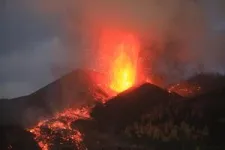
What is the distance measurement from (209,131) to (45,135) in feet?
103

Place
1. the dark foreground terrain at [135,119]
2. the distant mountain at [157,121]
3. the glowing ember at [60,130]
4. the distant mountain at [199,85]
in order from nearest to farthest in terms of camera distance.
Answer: the glowing ember at [60,130], the dark foreground terrain at [135,119], the distant mountain at [157,121], the distant mountain at [199,85]

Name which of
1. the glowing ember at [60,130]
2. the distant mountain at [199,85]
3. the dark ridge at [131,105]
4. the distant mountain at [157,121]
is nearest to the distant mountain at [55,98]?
the glowing ember at [60,130]

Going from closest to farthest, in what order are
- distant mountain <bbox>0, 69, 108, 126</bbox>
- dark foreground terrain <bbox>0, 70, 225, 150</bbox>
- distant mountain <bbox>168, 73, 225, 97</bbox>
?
dark foreground terrain <bbox>0, 70, 225, 150</bbox>, distant mountain <bbox>0, 69, 108, 126</bbox>, distant mountain <bbox>168, 73, 225, 97</bbox>

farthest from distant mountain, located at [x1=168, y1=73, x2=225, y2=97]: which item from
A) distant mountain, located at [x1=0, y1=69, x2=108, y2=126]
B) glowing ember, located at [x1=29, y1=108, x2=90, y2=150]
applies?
glowing ember, located at [x1=29, y1=108, x2=90, y2=150]

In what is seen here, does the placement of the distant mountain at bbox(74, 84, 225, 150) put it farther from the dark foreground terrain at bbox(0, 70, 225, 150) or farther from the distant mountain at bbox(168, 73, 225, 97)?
the distant mountain at bbox(168, 73, 225, 97)

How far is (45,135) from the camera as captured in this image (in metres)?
85.2

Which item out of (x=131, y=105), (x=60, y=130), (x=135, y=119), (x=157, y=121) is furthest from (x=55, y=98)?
(x=157, y=121)

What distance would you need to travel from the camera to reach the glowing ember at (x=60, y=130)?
81131 millimetres

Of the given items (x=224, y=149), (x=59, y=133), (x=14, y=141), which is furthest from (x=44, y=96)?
(x=224, y=149)

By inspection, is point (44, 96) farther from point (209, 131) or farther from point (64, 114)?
point (209, 131)

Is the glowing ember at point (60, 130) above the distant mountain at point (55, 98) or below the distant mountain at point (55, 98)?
below

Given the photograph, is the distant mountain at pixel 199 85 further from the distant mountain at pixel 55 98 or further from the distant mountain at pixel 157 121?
the distant mountain at pixel 55 98

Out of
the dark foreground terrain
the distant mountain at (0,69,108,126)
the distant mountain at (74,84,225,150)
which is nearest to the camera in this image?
the dark foreground terrain

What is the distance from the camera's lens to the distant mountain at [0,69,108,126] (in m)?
106
